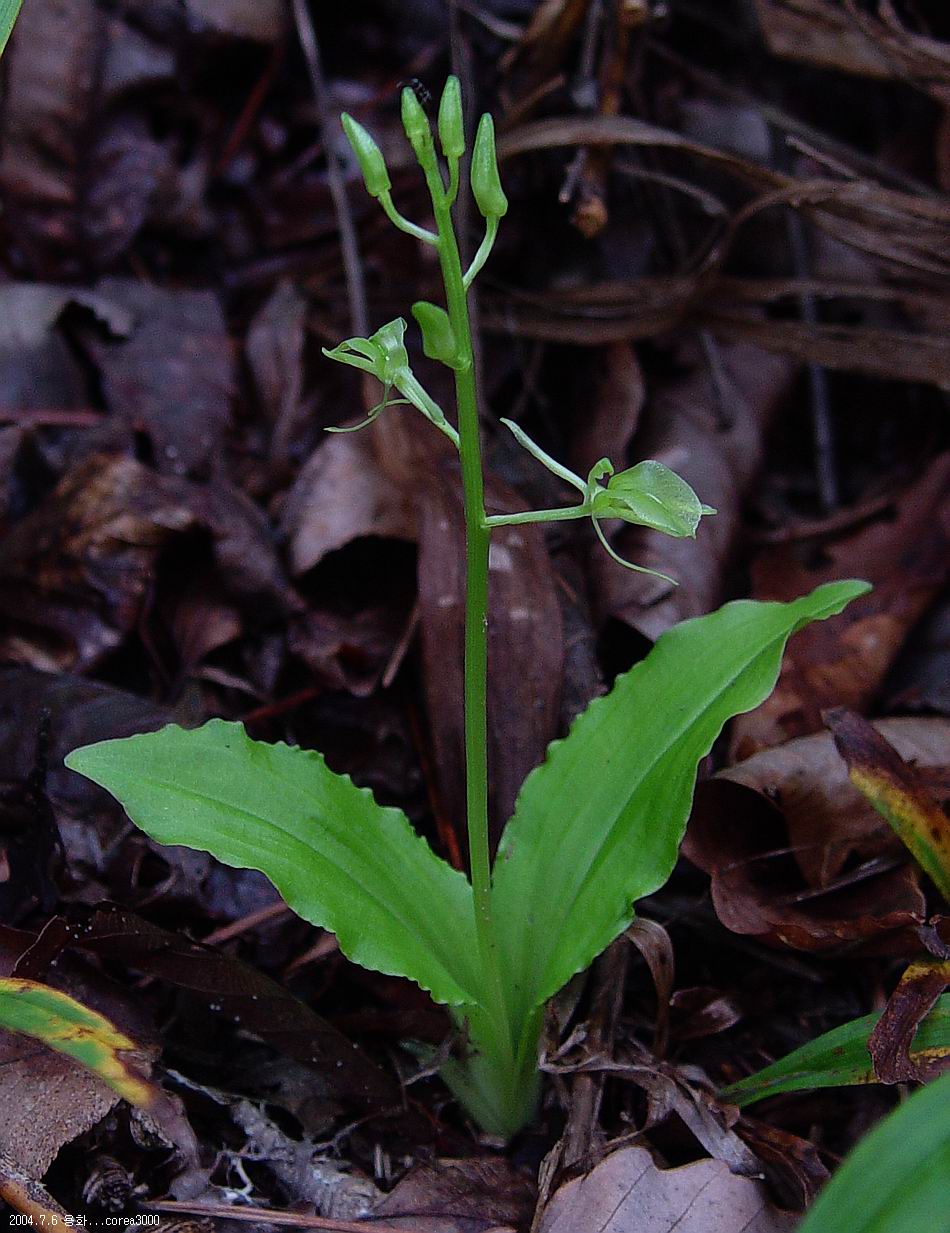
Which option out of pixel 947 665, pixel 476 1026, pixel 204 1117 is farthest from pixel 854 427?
pixel 204 1117

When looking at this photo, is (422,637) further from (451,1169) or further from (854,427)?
(854,427)

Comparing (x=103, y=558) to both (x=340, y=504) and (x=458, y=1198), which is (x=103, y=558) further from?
(x=458, y=1198)

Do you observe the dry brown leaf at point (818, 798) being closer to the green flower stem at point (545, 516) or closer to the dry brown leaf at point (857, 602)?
the dry brown leaf at point (857, 602)

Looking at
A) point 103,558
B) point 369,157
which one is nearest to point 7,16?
point 369,157

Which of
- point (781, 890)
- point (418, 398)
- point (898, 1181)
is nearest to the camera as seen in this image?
point (898, 1181)

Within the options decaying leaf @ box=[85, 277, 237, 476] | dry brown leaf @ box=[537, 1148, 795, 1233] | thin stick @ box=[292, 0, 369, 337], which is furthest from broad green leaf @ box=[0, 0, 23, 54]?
dry brown leaf @ box=[537, 1148, 795, 1233]

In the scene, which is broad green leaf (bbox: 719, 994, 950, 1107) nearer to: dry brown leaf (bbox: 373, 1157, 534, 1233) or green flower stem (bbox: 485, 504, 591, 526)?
dry brown leaf (bbox: 373, 1157, 534, 1233)

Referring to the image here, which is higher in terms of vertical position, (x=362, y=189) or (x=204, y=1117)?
(x=362, y=189)
